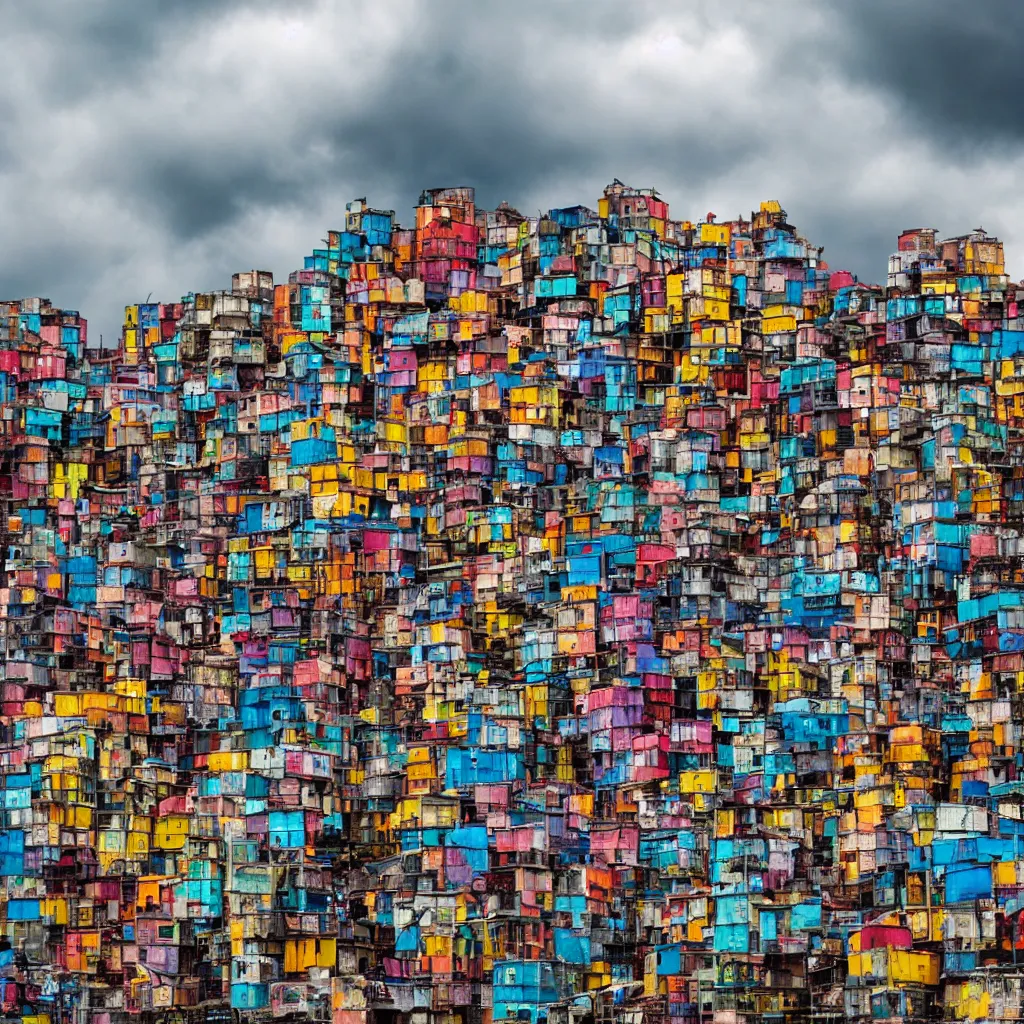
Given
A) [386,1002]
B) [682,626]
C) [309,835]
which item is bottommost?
[386,1002]

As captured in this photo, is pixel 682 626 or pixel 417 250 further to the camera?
pixel 417 250

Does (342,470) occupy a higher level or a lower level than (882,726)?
higher

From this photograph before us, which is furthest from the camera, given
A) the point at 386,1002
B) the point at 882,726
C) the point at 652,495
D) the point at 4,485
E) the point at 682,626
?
the point at 4,485

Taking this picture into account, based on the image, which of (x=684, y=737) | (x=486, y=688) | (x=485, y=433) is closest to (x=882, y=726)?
(x=684, y=737)

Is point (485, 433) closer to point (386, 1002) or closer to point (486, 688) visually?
point (486, 688)

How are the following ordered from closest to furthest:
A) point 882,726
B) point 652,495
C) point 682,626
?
point 882,726 < point 682,626 < point 652,495

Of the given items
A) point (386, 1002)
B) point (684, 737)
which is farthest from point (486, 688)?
point (386, 1002)

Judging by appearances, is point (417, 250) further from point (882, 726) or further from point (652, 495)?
point (882, 726)
